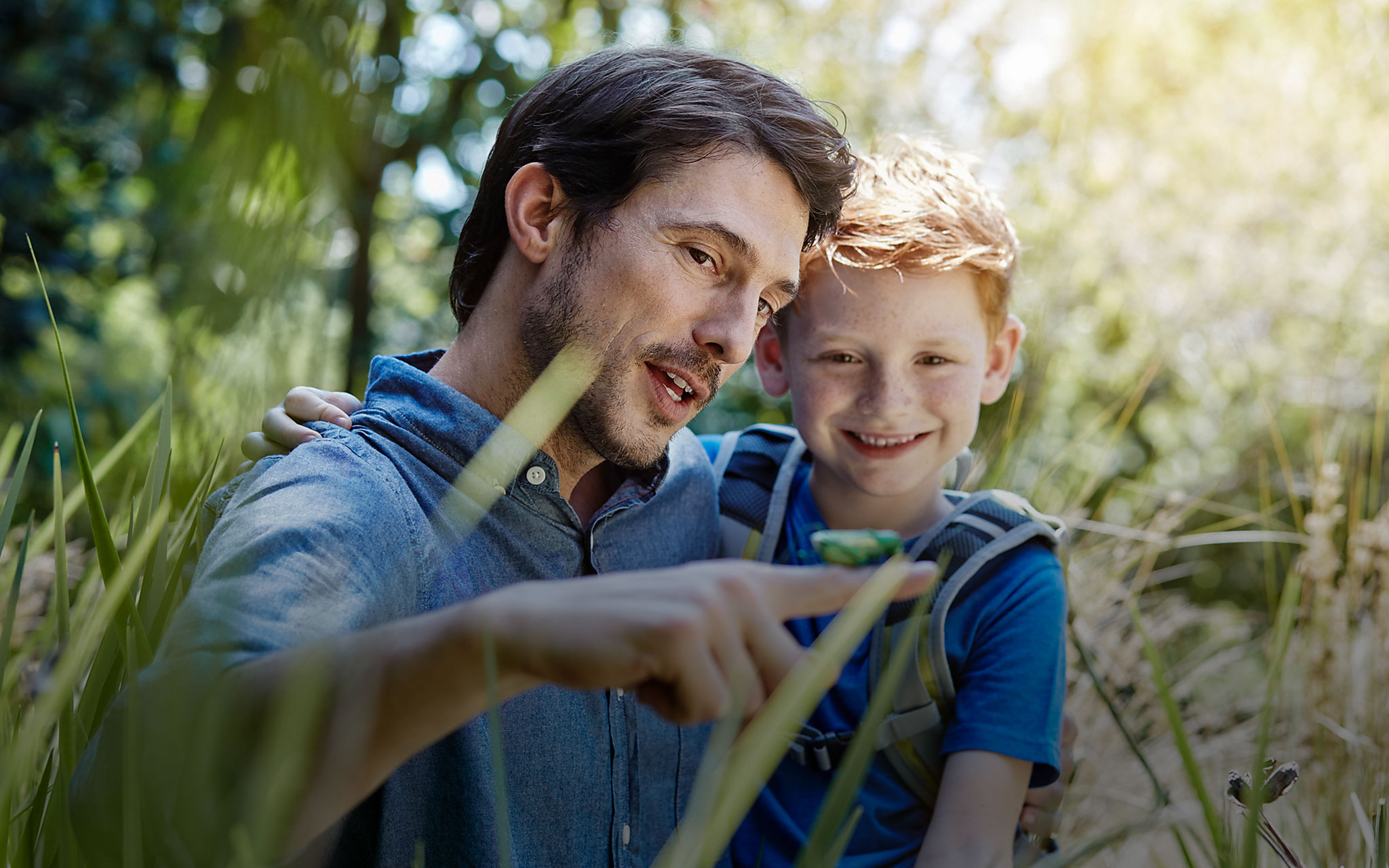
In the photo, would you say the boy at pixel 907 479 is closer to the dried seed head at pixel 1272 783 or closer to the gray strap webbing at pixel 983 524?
the gray strap webbing at pixel 983 524

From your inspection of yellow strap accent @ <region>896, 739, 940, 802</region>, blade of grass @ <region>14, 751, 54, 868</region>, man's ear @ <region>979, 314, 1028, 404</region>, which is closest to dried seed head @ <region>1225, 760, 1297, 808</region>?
yellow strap accent @ <region>896, 739, 940, 802</region>

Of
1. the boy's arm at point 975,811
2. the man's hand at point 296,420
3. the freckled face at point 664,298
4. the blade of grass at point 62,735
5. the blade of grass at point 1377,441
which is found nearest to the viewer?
the blade of grass at point 62,735

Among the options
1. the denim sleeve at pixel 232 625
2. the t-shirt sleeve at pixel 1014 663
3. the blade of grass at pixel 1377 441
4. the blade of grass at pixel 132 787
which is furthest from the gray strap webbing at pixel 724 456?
the blade of grass at pixel 1377 441

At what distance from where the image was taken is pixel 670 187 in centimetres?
166

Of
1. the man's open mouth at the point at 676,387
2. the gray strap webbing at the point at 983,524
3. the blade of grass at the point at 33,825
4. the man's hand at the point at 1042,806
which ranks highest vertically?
the man's open mouth at the point at 676,387

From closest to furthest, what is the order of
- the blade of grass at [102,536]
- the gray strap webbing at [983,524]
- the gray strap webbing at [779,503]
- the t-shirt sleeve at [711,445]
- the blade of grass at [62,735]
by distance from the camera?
the blade of grass at [62,735]
the blade of grass at [102,536]
the gray strap webbing at [983,524]
the gray strap webbing at [779,503]
the t-shirt sleeve at [711,445]

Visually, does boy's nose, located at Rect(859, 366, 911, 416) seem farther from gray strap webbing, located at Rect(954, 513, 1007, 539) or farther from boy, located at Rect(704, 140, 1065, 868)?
gray strap webbing, located at Rect(954, 513, 1007, 539)

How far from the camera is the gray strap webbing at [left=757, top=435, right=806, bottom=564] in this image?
1.96 m

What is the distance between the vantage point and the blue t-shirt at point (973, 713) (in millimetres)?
1600

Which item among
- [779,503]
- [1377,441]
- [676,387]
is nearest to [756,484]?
[779,503]

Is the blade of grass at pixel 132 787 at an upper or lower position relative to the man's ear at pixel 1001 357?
lower

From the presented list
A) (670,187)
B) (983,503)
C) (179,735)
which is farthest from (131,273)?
(179,735)

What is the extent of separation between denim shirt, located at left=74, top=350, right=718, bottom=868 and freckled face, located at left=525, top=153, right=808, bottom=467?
160mm

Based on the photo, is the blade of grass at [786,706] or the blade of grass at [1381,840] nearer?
the blade of grass at [786,706]
